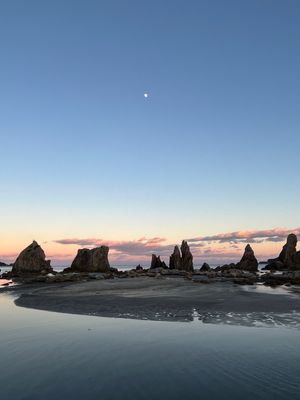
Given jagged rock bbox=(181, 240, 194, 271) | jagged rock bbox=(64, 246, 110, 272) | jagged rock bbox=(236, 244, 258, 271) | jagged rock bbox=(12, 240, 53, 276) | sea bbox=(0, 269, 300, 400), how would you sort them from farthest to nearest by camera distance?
1. jagged rock bbox=(181, 240, 194, 271)
2. jagged rock bbox=(236, 244, 258, 271)
3. jagged rock bbox=(64, 246, 110, 272)
4. jagged rock bbox=(12, 240, 53, 276)
5. sea bbox=(0, 269, 300, 400)

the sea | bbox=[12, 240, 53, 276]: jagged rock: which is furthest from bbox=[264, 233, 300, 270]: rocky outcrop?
the sea

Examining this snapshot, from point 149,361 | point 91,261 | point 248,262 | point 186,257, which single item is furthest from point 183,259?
point 149,361

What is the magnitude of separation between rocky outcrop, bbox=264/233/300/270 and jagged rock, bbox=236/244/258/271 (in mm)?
10179

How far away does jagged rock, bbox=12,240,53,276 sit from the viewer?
11544 centimetres

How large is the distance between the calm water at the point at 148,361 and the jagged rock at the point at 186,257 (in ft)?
392

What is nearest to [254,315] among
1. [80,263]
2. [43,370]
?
[43,370]

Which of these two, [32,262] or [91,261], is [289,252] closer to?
[91,261]

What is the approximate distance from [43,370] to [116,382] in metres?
2.83

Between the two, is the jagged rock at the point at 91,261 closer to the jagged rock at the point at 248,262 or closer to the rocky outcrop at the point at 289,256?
the jagged rock at the point at 248,262

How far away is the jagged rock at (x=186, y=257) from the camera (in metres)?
138

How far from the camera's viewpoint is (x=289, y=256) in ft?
470

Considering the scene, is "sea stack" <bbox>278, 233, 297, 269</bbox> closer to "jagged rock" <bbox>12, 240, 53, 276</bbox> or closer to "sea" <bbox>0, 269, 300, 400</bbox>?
"jagged rock" <bbox>12, 240, 53, 276</bbox>

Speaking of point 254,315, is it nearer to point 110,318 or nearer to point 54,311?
point 110,318

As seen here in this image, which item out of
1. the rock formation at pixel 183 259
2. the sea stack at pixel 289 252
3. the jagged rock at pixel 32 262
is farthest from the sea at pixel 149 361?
the sea stack at pixel 289 252
